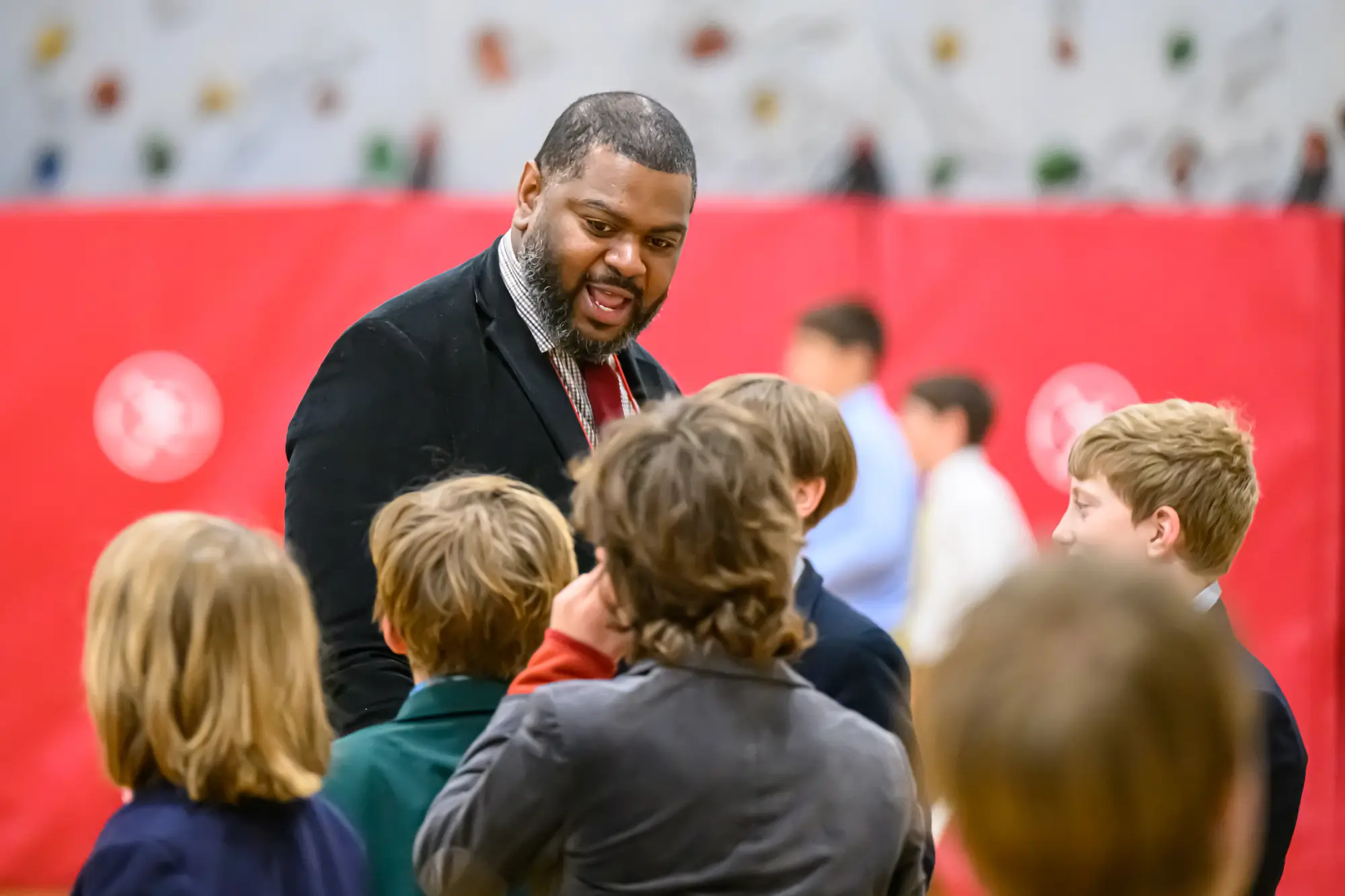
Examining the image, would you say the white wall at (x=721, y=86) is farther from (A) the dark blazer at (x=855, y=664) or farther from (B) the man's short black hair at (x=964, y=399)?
(A) the dark blazer at (x=855, y=664)

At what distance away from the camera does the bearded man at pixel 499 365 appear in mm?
1894

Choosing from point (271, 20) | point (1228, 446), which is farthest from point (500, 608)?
point (271, 20)

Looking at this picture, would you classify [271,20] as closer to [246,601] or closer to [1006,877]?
[246,601]

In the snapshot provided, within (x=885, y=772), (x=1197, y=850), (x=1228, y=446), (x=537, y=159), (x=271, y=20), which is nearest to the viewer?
(x=1197, y=850)

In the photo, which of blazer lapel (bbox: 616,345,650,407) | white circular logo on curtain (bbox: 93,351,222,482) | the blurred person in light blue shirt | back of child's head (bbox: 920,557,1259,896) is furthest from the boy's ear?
white circular logo on curtain (bbox: 93,351,222,482)

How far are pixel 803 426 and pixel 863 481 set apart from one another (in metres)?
2.12

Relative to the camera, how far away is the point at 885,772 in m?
1.42

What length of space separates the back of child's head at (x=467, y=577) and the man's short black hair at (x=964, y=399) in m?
2.60

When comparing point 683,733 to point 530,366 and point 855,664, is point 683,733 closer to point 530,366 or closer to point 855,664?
point 855,664

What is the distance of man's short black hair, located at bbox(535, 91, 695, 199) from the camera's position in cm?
205

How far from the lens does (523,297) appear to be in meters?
2.11

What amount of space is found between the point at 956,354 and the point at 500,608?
9.66 ft

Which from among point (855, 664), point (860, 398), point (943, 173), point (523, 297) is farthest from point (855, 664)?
point (943, 173)

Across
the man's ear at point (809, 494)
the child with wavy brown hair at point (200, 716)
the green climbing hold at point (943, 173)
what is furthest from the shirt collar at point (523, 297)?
the green climbing hold at point (943, 173)
